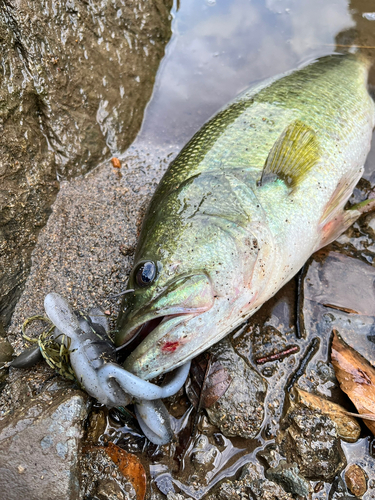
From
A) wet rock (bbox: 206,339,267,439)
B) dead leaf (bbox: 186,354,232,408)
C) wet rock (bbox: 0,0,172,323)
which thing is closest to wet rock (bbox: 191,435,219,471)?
wet rock (bbox: 206,339,267,439)

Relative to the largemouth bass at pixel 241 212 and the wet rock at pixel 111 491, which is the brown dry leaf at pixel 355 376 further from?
the wet rock at pixel 111 491

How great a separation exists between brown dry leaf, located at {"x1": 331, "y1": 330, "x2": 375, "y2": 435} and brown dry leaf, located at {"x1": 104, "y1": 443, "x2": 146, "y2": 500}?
5.20 feet

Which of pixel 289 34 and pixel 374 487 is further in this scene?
pixel 289 34

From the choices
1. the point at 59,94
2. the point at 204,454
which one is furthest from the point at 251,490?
the point at 59,94

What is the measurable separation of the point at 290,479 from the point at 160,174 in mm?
2851

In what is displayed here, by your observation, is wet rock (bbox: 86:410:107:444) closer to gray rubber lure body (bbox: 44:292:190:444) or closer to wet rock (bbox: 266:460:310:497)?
gray rubber lure body (bbox: 44:292:190:444)

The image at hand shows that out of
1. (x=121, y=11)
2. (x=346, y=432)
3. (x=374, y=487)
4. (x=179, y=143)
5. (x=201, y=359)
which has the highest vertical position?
(x=121, y=11)

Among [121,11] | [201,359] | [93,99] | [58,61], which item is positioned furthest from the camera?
[121,11]

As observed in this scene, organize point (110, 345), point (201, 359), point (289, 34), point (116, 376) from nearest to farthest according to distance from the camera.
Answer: point (116, 376), point (110, 345), point (201, 359), point (289, 34)

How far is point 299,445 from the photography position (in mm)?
2395

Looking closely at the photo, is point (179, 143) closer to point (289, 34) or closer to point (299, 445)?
point (289, 34)

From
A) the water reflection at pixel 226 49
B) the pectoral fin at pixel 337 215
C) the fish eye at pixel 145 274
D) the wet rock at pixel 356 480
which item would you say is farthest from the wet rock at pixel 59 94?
the wet rock at pixel 356 480

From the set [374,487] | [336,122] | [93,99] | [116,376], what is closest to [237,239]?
[116,376]

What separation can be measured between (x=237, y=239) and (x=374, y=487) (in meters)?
1.92
